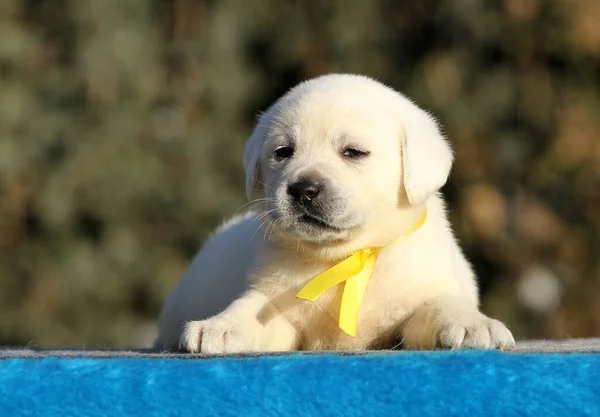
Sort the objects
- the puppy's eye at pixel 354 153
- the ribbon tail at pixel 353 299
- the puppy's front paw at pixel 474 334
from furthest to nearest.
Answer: the puppy's eye at pixel 354 153 → the ribbon tail at pixel 353 299 → the puppy's front paw at pixel 474 334

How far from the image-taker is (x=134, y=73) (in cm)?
733

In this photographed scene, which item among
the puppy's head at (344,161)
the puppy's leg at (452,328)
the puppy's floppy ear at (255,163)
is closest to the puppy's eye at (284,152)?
the puppy's head at (344,161)

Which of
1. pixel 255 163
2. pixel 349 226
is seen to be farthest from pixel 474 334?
pixel 255 163

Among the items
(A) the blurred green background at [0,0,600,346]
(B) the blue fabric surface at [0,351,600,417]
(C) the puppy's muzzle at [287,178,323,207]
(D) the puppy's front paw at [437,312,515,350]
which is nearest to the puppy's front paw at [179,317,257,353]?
(B) the blue fabric surface at [0,351,600,417]

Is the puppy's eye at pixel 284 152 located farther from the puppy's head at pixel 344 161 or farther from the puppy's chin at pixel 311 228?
the puppy's chin at pixel 311 228

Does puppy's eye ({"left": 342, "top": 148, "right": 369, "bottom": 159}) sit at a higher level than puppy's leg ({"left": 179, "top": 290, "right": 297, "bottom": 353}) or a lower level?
higher

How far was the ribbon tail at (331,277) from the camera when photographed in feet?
10.5

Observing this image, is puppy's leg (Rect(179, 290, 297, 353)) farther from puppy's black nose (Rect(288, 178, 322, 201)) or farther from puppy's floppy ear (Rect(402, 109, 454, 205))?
puppy's floppy ear (Rect(402, 109, 454, 205))

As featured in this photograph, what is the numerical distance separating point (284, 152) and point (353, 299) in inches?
27.1

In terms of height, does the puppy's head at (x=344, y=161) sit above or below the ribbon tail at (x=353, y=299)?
above

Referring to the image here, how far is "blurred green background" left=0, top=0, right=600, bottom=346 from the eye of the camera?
725 centimetres

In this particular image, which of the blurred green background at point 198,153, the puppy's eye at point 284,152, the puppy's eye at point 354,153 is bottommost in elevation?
the blurred green background at point 198,153

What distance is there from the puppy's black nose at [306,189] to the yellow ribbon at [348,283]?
0.27 meters

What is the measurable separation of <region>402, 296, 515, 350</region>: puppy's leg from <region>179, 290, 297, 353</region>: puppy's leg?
0.46 meters
